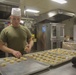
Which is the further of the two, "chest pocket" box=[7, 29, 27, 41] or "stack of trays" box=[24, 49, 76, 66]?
"chest pocket" box=[7, 29, 27, 41]

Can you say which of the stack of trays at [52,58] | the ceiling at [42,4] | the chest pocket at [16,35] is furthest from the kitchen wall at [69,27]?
the stack of trays at [52,58]

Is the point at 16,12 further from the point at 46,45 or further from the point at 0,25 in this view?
the point at 46,45

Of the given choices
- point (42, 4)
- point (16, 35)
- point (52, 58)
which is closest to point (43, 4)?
point (42, 4)

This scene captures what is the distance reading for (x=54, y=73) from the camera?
112cm

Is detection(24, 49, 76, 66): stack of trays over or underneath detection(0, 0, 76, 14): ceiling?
underneath

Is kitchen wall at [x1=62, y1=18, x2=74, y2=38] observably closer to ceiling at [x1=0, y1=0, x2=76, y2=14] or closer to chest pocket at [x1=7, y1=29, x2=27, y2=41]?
ceiling at [x1=0, y1=0, x2=76, y2=14]

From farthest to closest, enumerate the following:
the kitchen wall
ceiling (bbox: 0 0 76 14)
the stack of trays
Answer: the kitchen wall → ceiling (bbox: 0 0 76 14) → the stack of trays

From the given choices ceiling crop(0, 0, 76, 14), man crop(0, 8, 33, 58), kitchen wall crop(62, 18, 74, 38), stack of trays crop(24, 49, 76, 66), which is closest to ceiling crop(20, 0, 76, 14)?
ceiling crop(0, 0, 76, 14)

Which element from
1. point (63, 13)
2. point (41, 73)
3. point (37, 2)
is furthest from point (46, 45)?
point (41, 73)

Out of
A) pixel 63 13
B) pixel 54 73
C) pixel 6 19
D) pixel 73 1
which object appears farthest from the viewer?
pixel 73 1

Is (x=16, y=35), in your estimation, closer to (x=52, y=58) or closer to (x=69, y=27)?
(x=52, y=58)

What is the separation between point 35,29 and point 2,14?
1.90 metres

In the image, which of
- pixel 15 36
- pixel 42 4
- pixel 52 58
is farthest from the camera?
pixel 42 4

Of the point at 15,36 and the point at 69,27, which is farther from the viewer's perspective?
the point at 69,27
